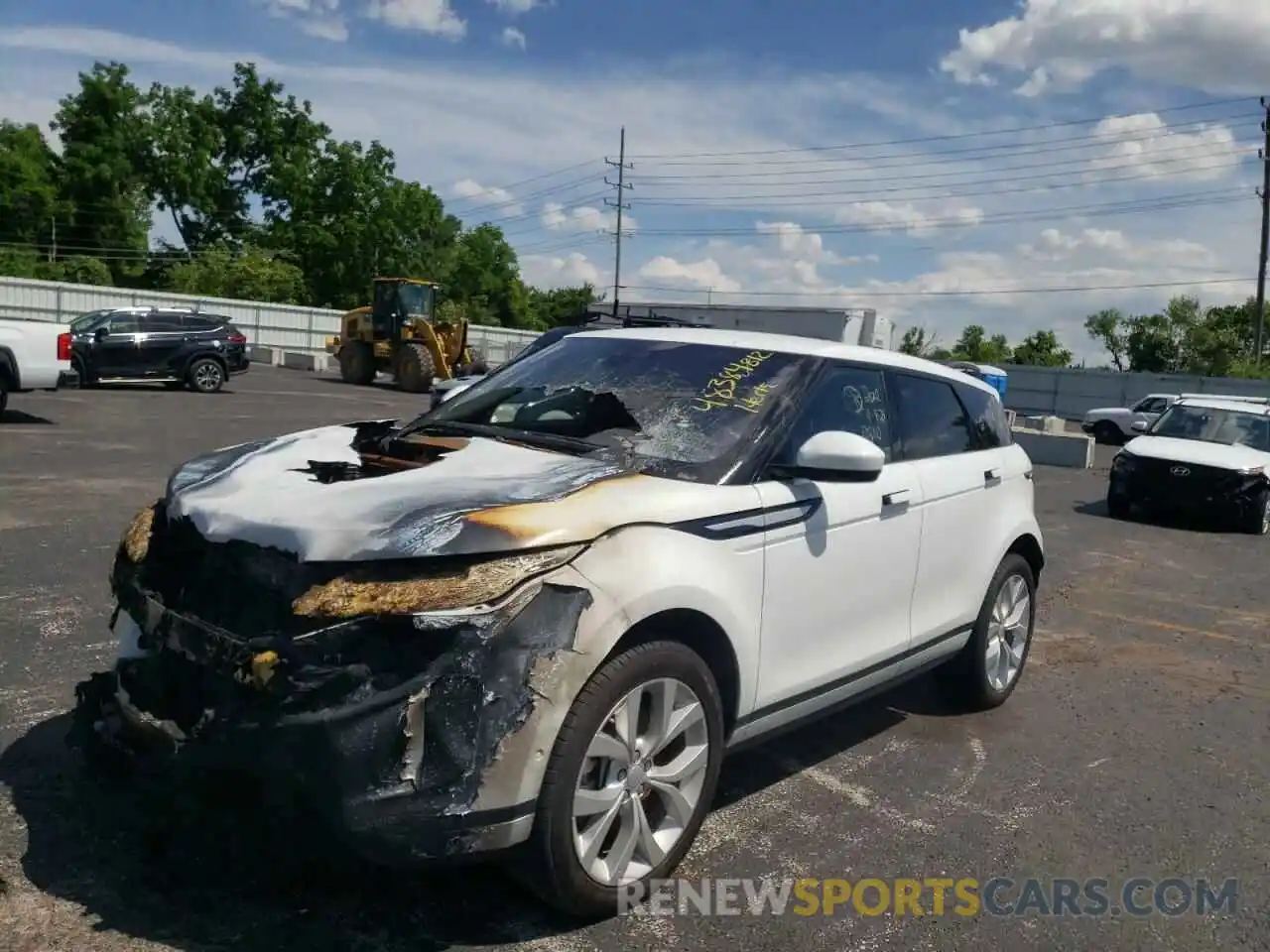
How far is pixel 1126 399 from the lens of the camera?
4384cm

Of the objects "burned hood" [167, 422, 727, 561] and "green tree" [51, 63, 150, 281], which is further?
"green tree" [51, 63, 150, 281]

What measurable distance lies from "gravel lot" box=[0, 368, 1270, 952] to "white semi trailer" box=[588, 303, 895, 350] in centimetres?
1697

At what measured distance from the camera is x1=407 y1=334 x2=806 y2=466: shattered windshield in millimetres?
3908

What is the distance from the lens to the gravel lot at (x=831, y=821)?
3115 mm

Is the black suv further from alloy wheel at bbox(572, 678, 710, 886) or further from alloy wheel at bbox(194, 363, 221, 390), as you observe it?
alloy wheel at bbox(572, 678, 710, 886)

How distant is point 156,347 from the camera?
2319 cm

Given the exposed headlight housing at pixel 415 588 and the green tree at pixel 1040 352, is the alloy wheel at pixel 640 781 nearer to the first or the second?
the exposed headlight housing at pixel 415 588

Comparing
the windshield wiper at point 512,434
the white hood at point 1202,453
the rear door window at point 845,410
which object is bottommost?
the white hood at point 1202,453

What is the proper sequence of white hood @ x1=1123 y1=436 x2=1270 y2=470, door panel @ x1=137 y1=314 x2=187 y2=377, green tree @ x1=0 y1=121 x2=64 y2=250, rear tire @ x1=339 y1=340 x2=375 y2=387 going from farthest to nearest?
green tree @ x1=0 y1=121 x2=64 y2=250 → rear tire @ x1=339 y1=340 x2=375 y2=387 → door panel @ x1=137 y1=314 x2=187 y2=377 → white hood @ x1=1123 y1=436 x2=1270 y2=470

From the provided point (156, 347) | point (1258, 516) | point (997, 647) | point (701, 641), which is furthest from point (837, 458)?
point (156, 347)

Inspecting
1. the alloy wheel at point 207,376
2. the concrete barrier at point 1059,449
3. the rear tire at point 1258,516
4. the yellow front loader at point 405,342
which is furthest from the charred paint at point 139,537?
the yellow front loader at point 405,342

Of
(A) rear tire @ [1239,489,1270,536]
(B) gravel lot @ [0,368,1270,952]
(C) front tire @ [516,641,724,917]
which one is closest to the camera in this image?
(C) front tire @ [516,641,724,917]

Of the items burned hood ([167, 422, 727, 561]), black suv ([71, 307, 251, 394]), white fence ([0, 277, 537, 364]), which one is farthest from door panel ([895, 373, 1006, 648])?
white fence ([0, 277, 537, 364])

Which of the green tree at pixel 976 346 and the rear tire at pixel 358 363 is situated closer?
the rear tire at pixel 358 363
